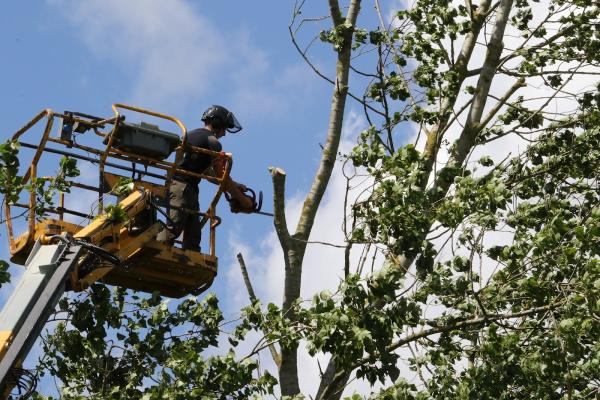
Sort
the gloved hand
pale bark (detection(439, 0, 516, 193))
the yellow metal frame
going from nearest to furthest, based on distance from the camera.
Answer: the yellow metal frame → the gloved hand → pale bark (detection(439, 0, 516, 193))

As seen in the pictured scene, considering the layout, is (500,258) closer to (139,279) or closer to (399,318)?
(399,318)

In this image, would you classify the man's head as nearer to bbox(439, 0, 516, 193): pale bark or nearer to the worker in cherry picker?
the worker in cherry picker

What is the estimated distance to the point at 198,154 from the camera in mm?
12203

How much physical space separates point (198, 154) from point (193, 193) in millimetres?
349

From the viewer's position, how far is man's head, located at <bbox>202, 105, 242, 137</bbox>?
41.6ft

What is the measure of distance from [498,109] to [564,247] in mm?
3505

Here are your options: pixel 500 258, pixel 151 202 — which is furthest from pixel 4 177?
→ pixel 500 258

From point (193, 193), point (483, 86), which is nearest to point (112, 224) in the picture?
point (193, 193)

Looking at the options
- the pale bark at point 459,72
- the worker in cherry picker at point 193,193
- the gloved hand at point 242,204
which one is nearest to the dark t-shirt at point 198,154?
the worker in cherry picker at point 193,193

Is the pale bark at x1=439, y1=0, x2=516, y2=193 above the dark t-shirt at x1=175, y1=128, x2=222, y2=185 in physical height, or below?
above

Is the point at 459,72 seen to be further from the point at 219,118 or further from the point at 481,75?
the point at 219,118

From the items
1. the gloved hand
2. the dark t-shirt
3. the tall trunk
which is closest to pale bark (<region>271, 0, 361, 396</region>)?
the gloved hand

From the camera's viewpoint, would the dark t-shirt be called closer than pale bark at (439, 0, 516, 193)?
Yes

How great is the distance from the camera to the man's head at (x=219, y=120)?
41.6 feet
